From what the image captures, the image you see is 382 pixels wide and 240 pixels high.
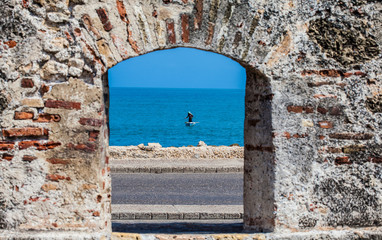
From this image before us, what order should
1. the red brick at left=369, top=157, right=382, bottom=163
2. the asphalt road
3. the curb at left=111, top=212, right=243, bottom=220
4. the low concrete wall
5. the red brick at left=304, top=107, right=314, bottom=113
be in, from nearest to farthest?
the red brick at left=304, top=107, right=314, bottom=113
the red brick at left=369, top=157, right=382, bottom=163
the curb at left=111, top=212, right=243, bottom=220
the asphalt road
the low concrete wall

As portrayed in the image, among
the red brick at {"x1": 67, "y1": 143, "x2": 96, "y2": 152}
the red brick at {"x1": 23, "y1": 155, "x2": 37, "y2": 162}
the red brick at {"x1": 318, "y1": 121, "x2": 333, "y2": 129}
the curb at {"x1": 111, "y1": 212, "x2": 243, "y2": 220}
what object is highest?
the red brick at {"x1": 318, "y1": 121, "x2": 333, "y2": 129}

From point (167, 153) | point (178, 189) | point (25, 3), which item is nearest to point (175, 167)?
point (167, 153)

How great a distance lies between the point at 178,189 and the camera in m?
12.1

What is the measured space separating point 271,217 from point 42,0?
8.65 ft

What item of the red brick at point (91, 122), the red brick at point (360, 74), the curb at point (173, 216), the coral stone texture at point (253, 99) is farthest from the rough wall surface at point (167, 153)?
the red brick at point (91, 122)

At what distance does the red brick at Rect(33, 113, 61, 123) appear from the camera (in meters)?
4.71

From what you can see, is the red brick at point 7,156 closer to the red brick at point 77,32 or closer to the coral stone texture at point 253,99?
the coral stone texture at point 253,99

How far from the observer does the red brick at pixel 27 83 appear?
184 inches

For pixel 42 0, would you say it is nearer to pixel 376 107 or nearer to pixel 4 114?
pixel 4 114

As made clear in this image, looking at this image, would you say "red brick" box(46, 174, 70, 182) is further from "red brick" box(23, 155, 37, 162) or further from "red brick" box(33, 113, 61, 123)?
"red brick" box(33, 113, 61, 123)

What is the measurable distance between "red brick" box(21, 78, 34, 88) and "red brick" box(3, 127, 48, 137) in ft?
1.11

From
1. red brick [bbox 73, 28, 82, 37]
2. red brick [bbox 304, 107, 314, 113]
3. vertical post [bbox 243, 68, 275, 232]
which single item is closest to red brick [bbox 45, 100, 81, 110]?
red brick [bbox 73, 28, 82, 37]

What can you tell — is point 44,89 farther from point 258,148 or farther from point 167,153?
point 167,153

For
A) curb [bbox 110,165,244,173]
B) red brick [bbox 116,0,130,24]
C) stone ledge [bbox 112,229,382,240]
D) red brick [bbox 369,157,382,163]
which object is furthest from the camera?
curb [bbox 110,165,244,173]
